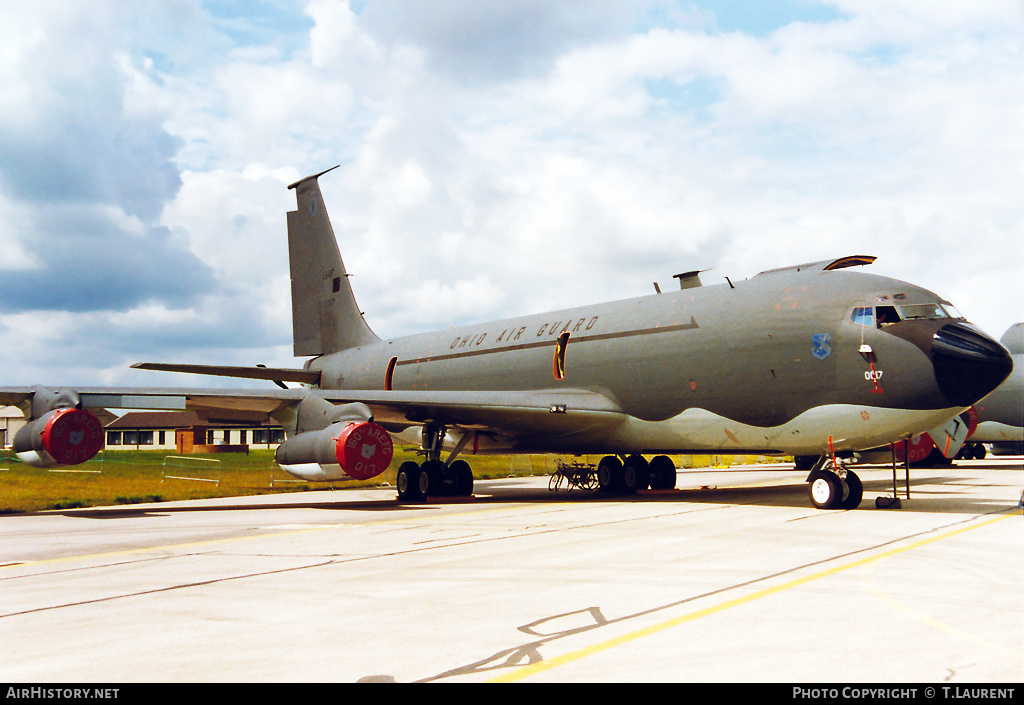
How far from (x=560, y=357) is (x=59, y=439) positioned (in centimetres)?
1171

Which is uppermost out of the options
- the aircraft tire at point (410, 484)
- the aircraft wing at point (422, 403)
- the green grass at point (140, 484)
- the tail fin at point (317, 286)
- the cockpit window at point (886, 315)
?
the tail fin at point (317, 286)

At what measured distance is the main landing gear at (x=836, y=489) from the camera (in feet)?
51.7

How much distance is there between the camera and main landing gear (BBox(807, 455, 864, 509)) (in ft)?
51.7

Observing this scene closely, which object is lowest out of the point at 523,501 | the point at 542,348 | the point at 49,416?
the point at 523,501

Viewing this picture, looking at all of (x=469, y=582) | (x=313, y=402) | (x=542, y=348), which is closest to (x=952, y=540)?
(x=469, y=582)

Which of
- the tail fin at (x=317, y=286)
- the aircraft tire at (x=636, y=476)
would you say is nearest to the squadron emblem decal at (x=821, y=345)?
the aircraft tire at (x=636, y=476)

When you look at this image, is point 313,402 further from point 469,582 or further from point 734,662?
point 734,662

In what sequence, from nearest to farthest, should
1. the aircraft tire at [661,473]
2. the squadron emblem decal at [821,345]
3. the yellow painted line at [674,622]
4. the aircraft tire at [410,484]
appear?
the yellow painted line at [674,622] → the squadron emblem decal at [821,345] → the aircraft tire at [410,484] → the aircraft tire at [661,473]

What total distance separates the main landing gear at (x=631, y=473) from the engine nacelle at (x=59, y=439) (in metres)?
13.0

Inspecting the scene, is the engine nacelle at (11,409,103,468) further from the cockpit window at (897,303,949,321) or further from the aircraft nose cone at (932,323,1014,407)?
the aircraft nose cone at (932,323,1014,407)

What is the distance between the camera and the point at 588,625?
6.11 m

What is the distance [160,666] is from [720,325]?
1416cm

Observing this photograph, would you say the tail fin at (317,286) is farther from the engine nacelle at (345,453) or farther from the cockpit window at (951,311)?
the cockpit window at (951,311)

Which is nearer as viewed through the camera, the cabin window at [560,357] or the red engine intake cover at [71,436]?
the red engine intake cover at [71,436]
